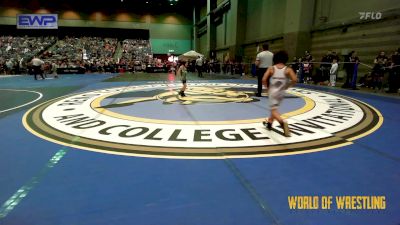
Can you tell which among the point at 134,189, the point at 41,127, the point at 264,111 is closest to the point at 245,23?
the point at 264,111

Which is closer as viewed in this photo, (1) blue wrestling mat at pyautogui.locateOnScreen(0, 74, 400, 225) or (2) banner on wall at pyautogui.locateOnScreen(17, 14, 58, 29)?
(1) blue wrestling mat at pyautogui.locateOnScreen(0, 74, 400, 225)

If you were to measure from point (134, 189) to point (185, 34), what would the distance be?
148 feet

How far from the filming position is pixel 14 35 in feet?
130

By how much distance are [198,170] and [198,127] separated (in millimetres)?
1798

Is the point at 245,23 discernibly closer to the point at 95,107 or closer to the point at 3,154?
the point at 95,107

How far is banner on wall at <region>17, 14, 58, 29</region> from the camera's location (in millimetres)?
27391

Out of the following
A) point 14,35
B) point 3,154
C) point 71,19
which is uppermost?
point 71,19

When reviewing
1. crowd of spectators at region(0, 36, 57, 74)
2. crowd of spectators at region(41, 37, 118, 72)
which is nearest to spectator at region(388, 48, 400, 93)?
crowd of spectators at region(41, 37, 118, 72)

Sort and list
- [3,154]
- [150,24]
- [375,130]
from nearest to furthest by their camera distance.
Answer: [3,154], [375,130], [150,24]

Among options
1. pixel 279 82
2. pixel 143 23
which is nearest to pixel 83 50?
pixel 143 23

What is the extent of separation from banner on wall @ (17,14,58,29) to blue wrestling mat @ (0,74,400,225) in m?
26.4
